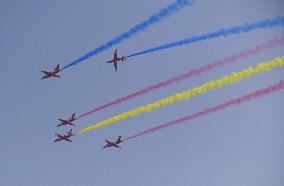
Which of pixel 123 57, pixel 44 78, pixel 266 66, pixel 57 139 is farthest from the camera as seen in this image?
pixel 57 139

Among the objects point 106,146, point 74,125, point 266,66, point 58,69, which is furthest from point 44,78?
point 266,66

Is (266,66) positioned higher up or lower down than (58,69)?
lower down

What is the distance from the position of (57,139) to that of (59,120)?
63.0 inches

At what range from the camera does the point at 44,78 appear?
111 ft

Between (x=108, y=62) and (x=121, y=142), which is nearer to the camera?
(x=108, y=62)

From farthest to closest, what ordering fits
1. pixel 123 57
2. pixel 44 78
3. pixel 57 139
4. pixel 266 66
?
pixel 57 139 → pixel 44 78 → pixel 123 57 → pixel 266 66

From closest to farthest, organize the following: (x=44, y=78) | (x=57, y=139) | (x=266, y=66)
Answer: (x=266, y=66) < (x=44, y=78) < (x=57, y=139)

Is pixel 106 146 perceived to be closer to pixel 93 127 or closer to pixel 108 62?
pixel 93 127

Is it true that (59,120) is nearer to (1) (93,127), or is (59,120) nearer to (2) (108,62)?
(1) (93,127)

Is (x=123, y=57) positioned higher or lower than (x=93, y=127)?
higher

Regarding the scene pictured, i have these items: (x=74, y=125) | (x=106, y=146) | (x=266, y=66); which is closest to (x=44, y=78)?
(x=74, y=125)

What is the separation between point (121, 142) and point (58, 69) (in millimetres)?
6747

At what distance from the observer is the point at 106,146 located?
35969 millimetres

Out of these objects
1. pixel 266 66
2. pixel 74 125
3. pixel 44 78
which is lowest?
pixel 266 66
